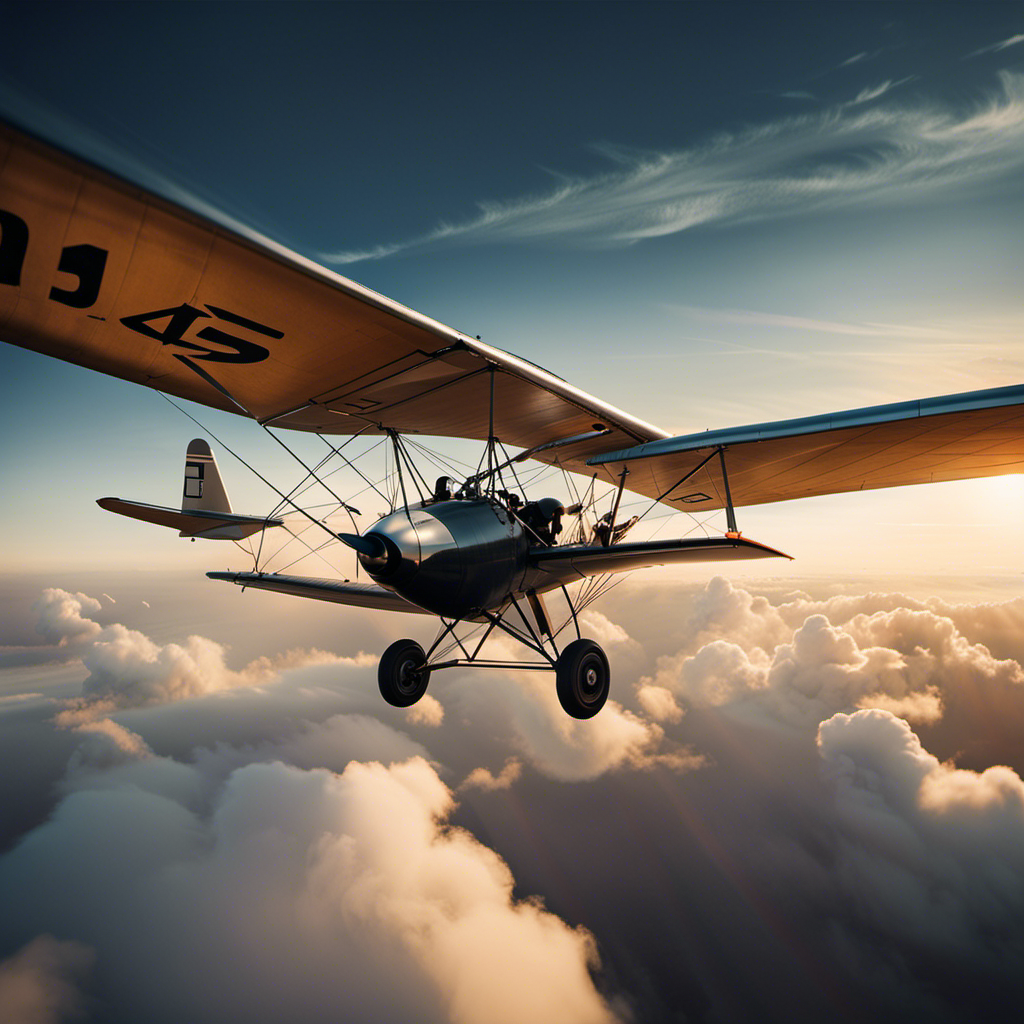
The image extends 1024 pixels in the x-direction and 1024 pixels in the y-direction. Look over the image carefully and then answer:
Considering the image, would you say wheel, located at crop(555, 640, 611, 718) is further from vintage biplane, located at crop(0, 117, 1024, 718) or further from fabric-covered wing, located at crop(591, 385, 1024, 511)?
fabric-covered wing, located at crop(591, 385, 1024, 511)

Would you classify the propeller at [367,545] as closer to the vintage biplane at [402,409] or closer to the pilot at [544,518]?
the vintage biplane at [402,409]

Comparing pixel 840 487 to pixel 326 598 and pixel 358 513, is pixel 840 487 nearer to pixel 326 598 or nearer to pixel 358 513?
pixel 358 513

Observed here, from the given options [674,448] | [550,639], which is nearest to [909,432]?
[674,448]

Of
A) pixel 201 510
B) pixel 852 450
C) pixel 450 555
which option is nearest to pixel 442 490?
pixel 450 555

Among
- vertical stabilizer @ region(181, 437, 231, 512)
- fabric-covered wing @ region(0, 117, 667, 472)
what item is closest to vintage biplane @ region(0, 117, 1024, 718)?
fabric-covered wing @ region(0, 117, 667, 472)

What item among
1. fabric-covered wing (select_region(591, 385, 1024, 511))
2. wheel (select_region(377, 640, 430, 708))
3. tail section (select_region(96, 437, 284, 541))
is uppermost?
fabric-covered wing (select_region(591, 385, 1024, 511))

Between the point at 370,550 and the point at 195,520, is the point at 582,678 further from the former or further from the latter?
the point at 195,520
